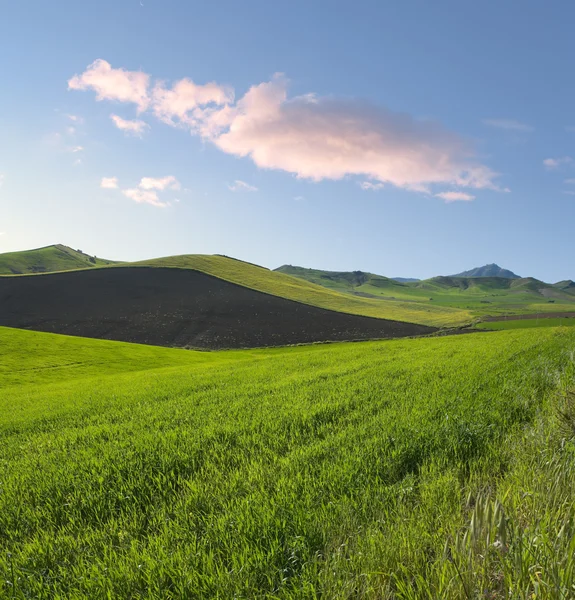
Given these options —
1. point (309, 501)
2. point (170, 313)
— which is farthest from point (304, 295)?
point (309, 501)

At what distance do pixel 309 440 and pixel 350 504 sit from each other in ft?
9.97

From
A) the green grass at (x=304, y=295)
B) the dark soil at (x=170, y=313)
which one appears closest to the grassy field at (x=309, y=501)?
the dark soil at (x=170, y=313)

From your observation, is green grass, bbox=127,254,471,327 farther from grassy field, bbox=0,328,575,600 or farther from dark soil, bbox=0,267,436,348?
grassy field, bbox=0,328,575,600

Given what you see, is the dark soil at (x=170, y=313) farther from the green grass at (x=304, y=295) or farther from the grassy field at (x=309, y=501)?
the grassy field at (x=309, y=501)

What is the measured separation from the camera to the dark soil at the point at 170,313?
72875 mm

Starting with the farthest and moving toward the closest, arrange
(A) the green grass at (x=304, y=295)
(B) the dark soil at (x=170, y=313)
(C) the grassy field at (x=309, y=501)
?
(A) the green grass at (x=304, y=295) → (B) the dark soil at (x=170, y=313) → (C) the grassy field at (x=309, y=501)

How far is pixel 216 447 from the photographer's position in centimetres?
771

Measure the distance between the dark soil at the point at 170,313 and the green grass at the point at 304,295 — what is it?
8.38 metres

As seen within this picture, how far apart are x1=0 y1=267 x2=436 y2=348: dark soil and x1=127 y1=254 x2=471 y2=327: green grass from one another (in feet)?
27.5

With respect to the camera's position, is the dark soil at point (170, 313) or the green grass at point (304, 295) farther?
the green grass at point (304, 295)

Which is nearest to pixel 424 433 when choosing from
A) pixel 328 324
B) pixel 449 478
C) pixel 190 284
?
pixel 449 478

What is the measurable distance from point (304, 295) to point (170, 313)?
45212 mm

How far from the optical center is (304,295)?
11562cm

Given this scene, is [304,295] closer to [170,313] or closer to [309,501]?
[170,313]
